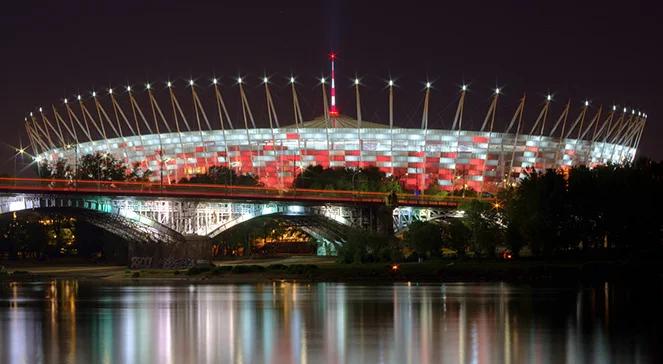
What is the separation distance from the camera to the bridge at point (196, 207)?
4675 inches

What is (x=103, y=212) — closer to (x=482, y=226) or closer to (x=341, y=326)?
(x=482, y=226)

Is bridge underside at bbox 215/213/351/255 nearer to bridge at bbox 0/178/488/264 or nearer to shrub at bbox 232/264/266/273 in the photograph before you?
bridge at bbox 0/178/488/264

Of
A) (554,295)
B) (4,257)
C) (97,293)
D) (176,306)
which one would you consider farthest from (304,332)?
(4,257)

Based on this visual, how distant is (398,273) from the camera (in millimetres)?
111312

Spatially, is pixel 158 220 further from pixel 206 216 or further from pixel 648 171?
pixel 648 171

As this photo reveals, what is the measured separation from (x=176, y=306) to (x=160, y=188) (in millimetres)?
60393

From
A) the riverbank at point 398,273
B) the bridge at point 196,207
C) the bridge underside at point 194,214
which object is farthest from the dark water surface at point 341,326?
the bridge at point 196,207

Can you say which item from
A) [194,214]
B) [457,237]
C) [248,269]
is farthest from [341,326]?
[194,214]

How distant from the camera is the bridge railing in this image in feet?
396

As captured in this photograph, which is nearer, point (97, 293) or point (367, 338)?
point (367, 338)

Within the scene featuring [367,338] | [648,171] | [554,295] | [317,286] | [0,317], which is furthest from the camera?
[648,171]

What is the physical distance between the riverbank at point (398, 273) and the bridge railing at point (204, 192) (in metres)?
8.86

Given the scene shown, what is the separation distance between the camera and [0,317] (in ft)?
221

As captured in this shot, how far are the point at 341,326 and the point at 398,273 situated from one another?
53.0 m
